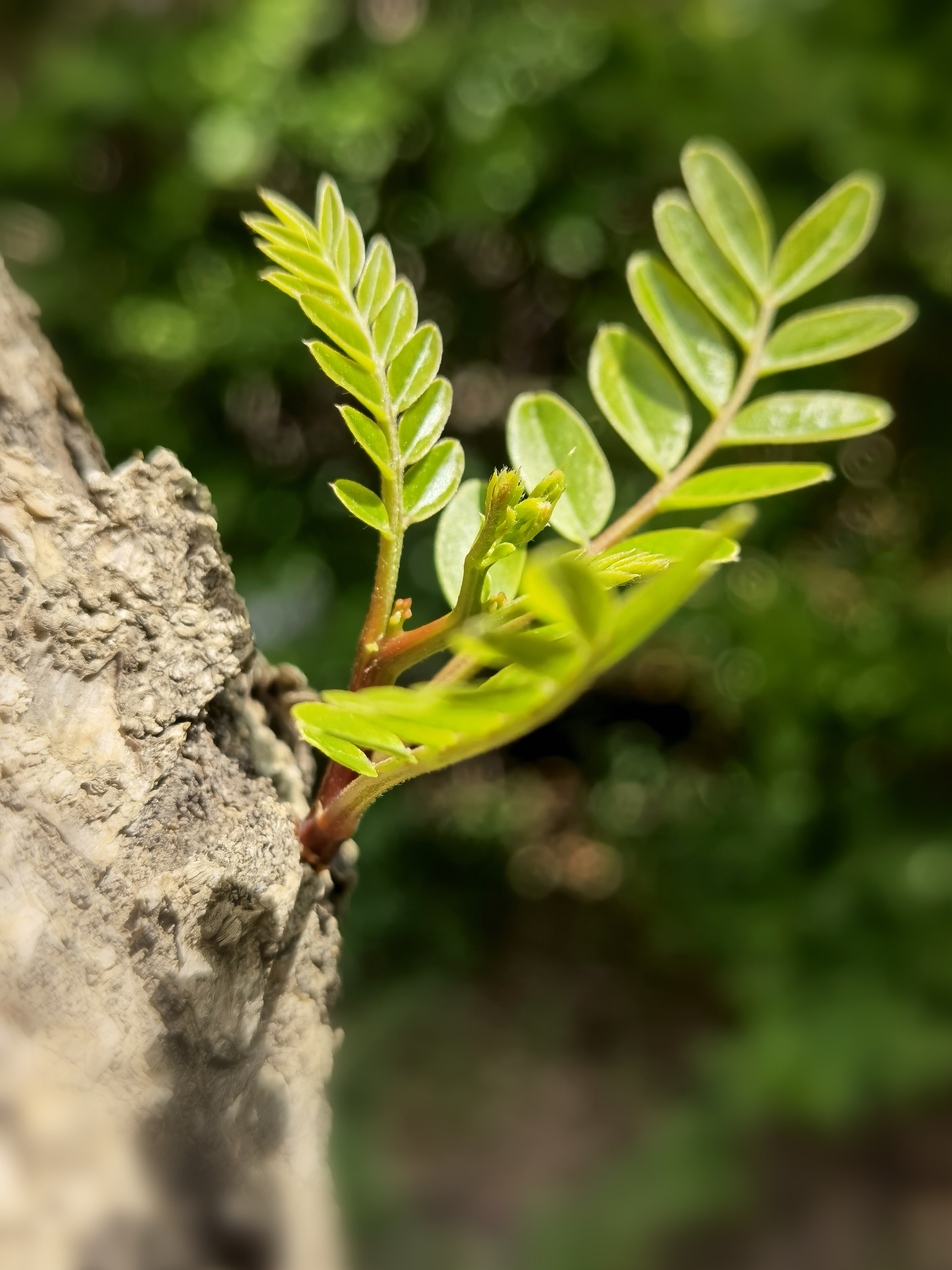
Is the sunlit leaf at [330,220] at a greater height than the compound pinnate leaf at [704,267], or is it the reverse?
the sunlit leaf at [330,220]

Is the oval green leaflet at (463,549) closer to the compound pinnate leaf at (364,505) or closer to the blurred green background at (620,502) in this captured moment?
the compound pinnate leaf at (364,505)

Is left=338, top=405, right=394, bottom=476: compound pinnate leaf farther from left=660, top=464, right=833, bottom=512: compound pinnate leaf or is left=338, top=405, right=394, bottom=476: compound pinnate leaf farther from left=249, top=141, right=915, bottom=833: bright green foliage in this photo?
left=660, top=464, right=833, bottom=512: compound pinnate leaf

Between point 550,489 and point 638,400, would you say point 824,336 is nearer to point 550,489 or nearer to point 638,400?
point 638,400

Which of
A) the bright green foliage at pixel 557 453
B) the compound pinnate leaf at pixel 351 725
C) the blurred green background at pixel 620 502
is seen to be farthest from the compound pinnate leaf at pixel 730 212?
the blurred green background at pixel 620 502

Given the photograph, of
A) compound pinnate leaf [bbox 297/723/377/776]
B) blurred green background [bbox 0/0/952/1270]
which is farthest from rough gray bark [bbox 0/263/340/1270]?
blurred green background [bbox 0/0/952/1270]

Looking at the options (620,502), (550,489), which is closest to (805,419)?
(550,489)
